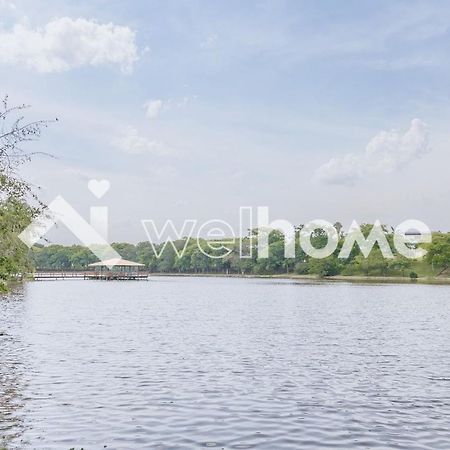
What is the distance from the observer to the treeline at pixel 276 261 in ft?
395

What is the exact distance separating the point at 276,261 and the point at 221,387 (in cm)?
13335

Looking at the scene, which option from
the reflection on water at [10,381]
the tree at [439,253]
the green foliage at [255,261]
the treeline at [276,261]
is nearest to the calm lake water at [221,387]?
the reflection on water at [10,381]

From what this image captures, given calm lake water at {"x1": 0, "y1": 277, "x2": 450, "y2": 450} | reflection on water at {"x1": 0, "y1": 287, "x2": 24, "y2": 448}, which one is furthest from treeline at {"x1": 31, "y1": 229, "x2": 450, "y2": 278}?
calm lake water at {"x1": 0, "y1": 277, "x2": 450, "y2": 450}

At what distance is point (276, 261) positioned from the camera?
5891 inches

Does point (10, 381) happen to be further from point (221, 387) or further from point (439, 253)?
point (439, 253)

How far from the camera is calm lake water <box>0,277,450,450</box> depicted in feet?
40.8

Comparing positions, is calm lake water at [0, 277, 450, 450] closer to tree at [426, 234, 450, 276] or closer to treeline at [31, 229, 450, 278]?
treeline at [31, 229, 450, 278]

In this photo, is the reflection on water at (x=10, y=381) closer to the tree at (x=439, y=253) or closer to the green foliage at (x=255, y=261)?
the green foliage at (x=255, y=261)

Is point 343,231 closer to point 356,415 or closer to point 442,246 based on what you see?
point 442,246

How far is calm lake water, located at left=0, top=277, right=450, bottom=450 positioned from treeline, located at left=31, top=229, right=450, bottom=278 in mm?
55787

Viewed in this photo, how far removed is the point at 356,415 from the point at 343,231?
449ft

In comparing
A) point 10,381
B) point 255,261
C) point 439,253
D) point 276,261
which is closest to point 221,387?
point 10,381

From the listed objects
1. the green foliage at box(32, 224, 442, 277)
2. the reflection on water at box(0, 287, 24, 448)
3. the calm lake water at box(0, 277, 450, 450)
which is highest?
the green foliage at box(32, 224, 442, 277)

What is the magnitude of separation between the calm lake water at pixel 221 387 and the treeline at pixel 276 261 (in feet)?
183
